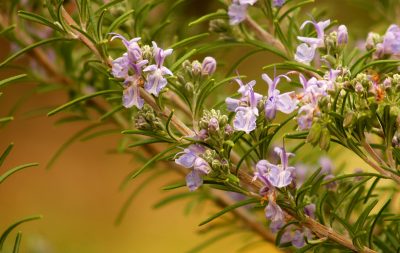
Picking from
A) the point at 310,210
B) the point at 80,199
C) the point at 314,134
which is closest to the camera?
the point at 314,134

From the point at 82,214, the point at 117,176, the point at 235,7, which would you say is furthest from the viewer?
the point at 117,176

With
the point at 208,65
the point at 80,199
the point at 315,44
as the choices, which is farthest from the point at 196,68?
the point at 80,199

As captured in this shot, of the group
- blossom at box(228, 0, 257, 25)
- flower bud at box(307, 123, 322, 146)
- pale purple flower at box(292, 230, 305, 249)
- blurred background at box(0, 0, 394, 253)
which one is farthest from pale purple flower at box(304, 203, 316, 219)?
blurred background at box(0, 0, 394, 253)

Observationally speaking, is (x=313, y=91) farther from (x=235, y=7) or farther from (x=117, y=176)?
(x=117, y=176)

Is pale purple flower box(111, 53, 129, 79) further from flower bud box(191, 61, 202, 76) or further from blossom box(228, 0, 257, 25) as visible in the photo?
blossom box(228, 0, 257, 25)

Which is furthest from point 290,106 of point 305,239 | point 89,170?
point 89,170

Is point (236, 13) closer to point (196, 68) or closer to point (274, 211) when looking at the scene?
point (196, 68)

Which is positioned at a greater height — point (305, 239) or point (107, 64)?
point (107, 64)
